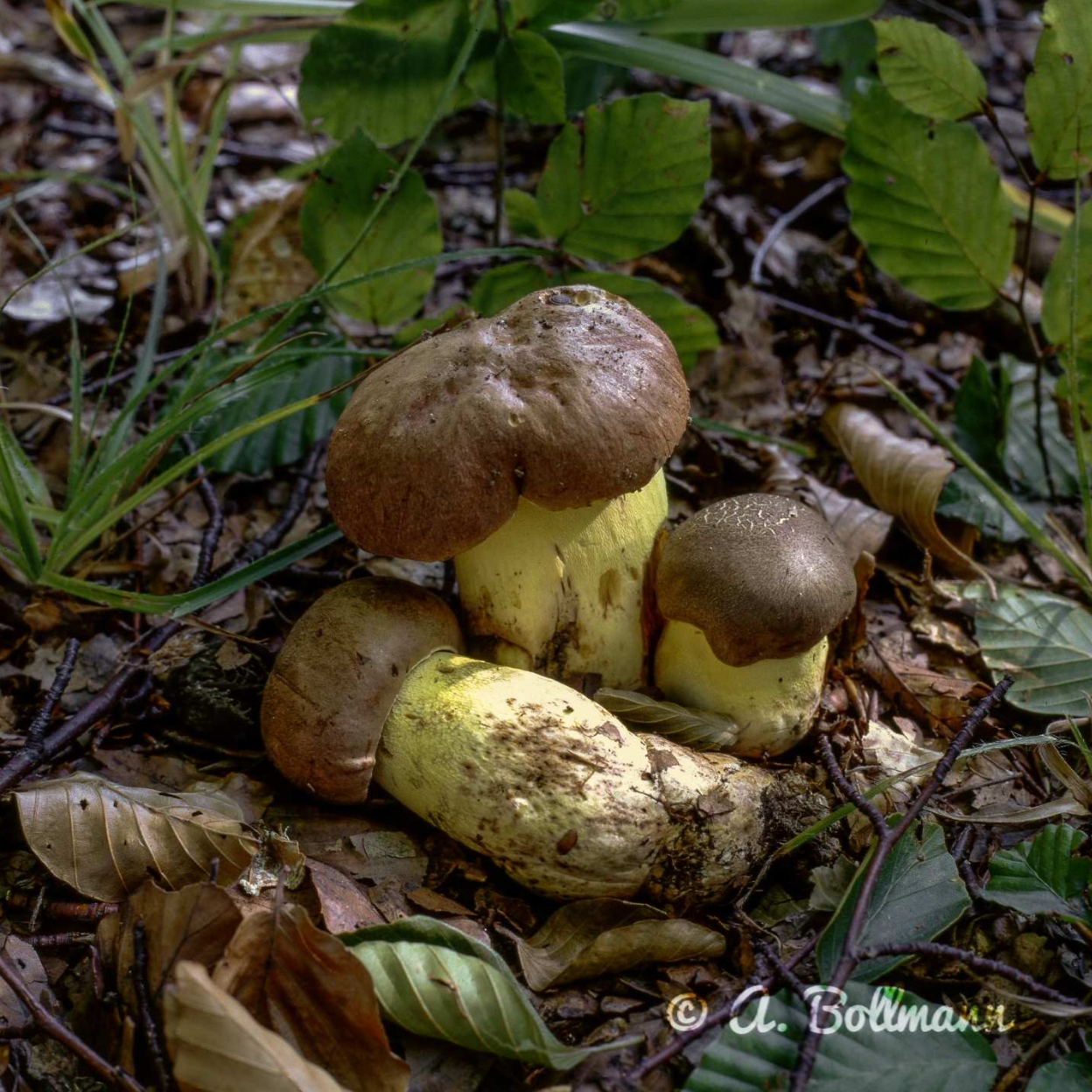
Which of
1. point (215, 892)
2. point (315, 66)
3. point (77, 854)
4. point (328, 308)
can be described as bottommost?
point (77, 854)

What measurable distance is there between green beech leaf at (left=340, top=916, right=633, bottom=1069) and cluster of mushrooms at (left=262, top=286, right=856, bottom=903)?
0.99 feet

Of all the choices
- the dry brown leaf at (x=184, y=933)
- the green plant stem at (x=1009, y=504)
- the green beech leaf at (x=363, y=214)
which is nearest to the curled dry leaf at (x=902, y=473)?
the green plant stem at (x=1009, y=504)

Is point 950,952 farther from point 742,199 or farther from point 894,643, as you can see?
point 742,199

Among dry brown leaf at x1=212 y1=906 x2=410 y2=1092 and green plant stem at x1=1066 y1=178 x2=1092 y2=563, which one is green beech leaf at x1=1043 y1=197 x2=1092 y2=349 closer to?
green plant stem at x1=1066 y1=178 x2=1092 y2=563

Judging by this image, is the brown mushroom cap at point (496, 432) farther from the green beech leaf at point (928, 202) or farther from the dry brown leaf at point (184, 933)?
the green beech leaf at point (928, 202)

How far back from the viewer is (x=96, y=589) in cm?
228

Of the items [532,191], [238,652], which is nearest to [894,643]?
[238,652]

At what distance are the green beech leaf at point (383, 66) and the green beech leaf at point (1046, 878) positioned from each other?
249 centimetres

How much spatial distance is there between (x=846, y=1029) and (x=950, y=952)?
0.23m

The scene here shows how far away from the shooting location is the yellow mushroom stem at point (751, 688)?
226 centimetres

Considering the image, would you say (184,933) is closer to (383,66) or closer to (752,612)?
A: (752,612)

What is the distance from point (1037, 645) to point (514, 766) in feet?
4.83

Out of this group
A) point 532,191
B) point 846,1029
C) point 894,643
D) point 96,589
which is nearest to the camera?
point 846,1029

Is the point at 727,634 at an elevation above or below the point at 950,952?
above
